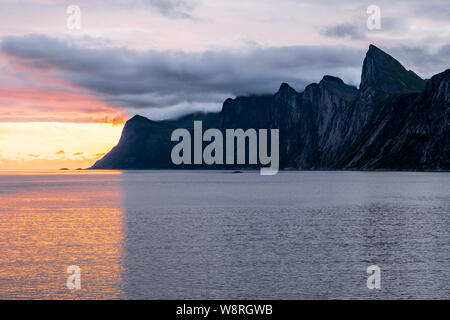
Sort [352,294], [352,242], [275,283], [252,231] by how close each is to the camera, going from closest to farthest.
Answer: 1. [352,294]
2. [275,283]
3. [352,242]
4. [252,231]

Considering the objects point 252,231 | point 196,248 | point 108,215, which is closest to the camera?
point 196,248

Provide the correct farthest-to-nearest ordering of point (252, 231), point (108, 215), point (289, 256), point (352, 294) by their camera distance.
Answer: point (108, 215), point (252, 231), point (289, 256), point (352, 294)

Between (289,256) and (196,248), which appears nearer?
(289,256)

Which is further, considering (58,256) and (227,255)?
(227,255)

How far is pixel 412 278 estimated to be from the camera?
34.9 metres
